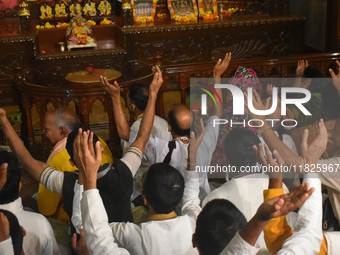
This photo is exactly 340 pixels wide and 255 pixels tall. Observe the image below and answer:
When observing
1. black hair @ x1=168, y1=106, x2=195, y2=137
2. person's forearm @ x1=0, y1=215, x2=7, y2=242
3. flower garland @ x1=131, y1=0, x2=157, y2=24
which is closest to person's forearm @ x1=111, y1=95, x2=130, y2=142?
black hair @ x1=168, y1=106, x2=195, y2=137

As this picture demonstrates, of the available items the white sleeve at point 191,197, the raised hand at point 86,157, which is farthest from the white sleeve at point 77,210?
the white sleeve at point 191,197

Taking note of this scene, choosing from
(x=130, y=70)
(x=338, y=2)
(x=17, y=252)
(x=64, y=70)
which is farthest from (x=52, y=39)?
(x=17, y=252)

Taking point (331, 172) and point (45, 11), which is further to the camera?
point (45, 11)

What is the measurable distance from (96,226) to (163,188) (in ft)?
1.39

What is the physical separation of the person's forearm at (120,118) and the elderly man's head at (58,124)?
0.97 ft

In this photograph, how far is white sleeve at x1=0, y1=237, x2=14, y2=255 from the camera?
181cm

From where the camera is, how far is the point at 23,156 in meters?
2.56

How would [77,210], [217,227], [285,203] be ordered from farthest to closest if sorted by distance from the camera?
[77,210] → [217,227] → [285,203]

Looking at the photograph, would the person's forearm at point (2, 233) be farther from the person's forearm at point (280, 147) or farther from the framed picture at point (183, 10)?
the framed picture at point (183, 10)

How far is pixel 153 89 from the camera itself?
294 cm

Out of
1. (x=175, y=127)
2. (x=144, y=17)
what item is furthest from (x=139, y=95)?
(x=144, y=17)

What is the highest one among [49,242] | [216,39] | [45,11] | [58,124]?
[45,11]

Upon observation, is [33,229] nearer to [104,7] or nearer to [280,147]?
[280,147]

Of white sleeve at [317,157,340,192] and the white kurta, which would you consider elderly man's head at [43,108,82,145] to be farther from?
white sleeve at [317,157,340,192]
